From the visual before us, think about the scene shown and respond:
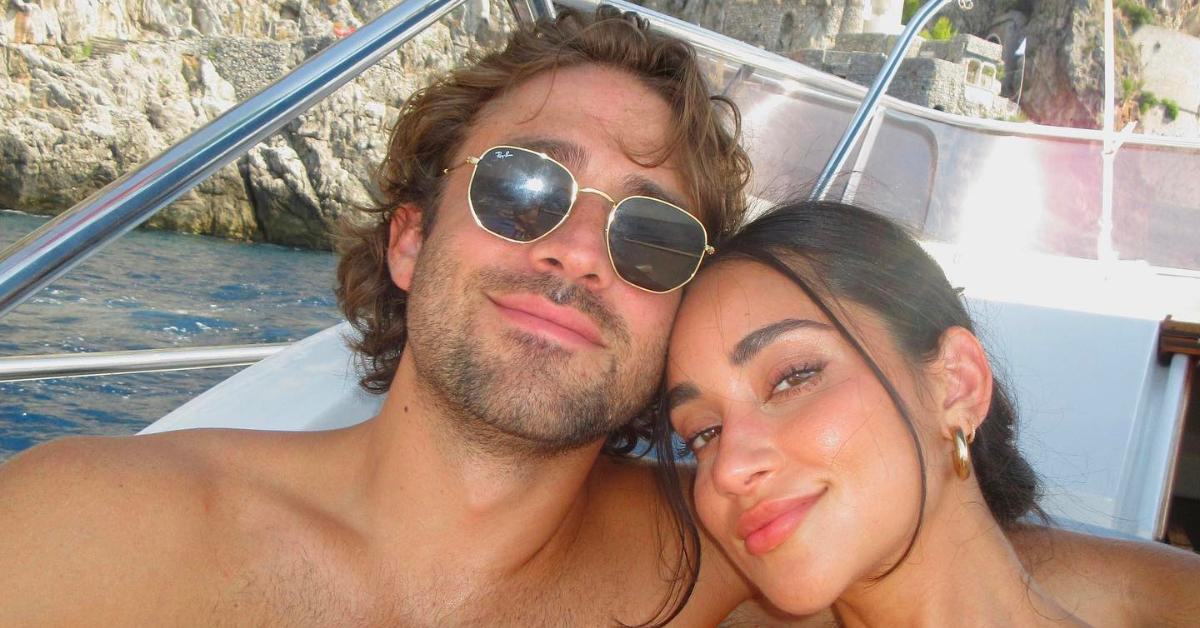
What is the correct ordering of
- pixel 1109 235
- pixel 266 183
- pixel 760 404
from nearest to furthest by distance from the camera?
pixel 760 404, pixel 1109 235, pixel 266 183

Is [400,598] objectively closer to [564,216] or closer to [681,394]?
[681,394]

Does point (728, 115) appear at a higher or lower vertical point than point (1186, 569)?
higher

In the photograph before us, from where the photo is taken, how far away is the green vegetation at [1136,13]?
43156 mm

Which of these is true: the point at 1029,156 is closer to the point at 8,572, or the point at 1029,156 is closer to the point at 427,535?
the point at 427,535

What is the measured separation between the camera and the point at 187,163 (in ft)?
4.57

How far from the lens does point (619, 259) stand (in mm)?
1845

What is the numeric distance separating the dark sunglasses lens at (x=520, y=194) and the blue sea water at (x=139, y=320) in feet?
2.40

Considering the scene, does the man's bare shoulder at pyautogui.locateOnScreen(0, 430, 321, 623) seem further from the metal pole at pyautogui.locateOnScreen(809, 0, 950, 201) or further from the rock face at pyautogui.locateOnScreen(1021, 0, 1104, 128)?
the rock face at pyautogui.locateOnScreen(1021, 0, 1104, 128)

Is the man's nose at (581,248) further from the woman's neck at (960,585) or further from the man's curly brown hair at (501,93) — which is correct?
the woman's neck at (960,585)

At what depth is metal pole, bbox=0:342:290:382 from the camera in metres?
1.94

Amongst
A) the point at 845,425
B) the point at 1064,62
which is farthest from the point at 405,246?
the point at 1064,62

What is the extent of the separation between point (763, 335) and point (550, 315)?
1.37 feet

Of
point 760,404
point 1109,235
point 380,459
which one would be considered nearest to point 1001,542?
point 760,404

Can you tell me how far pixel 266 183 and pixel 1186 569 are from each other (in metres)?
30.4
